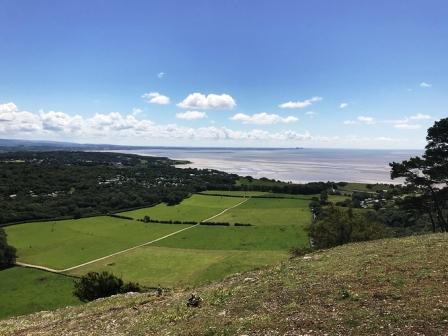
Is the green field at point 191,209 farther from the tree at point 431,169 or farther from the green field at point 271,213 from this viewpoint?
the tree at point 431,169

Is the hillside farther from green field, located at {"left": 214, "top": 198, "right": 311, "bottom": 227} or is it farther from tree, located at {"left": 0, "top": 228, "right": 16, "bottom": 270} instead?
green field, located at {"left": 214, "top": 198, "right": 311, "bottom": 227}

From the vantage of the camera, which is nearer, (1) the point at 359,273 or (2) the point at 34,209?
(1) the point at 359,273

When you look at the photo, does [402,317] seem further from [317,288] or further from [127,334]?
[127,334]

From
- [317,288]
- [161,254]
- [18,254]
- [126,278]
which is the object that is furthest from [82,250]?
[317,288]

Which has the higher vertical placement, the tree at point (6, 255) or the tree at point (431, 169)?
the tree at point (431, 169)

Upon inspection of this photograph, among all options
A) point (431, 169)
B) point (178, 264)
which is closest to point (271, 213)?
point (178, 264)

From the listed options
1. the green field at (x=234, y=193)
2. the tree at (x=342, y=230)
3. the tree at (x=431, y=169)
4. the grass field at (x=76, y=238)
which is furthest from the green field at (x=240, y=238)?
the green field at (x=234, y=193)

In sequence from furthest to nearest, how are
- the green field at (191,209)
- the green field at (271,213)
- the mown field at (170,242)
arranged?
1. the green field at (191,209)
2. the green field at (271,213)
3. the mown field at (170,242)
